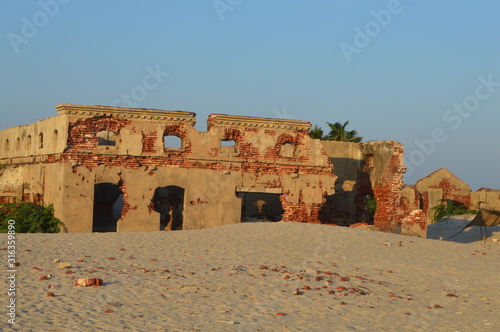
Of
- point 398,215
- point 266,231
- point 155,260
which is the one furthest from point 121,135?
point 398,215

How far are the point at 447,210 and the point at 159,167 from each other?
20.6m

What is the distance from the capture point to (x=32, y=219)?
23.2m

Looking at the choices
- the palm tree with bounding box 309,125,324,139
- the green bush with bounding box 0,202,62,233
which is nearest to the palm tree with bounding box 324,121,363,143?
the palm tree with bounding box 309,125,324,139

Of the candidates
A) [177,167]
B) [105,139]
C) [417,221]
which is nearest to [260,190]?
[177,167]

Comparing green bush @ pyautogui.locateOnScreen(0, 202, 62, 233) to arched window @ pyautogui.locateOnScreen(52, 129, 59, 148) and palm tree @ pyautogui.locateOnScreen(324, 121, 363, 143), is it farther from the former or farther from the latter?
palm tree @ pyautogui.locateOnScreen(324, 121, 363, 143)

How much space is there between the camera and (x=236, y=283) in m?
14.1

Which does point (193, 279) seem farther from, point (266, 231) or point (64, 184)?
point (64, 184)

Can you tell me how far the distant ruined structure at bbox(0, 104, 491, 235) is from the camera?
23609 mm

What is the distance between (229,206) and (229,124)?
3.04 m

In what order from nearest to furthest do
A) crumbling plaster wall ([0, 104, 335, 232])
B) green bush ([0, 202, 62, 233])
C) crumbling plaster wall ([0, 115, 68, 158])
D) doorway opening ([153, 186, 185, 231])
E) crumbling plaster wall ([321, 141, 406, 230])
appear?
green bush ([0, 202, 62, 233]), crumbling plaster wall ([0, 104, 335, 232]), crumbling plaster wall ([0, 115, 68, 158]), doorway opening ([153, 186, 185, 231]), crumbling plaster wall ([321, 141, 406, 230])

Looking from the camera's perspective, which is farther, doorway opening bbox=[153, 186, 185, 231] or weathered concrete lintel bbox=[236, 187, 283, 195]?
doorway opening bbox=[153, 186, 185, 231]

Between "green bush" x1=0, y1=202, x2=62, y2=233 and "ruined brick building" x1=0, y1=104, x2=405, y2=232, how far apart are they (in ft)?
1.28

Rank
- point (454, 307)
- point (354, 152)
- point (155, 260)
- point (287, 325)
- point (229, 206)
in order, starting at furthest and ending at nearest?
point (354, 152) → point (229, 206) → point (155, 260) → point (454, 307) → point (287, 325)

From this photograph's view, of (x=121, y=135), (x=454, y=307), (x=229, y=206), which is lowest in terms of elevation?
(x=454, y=307)
